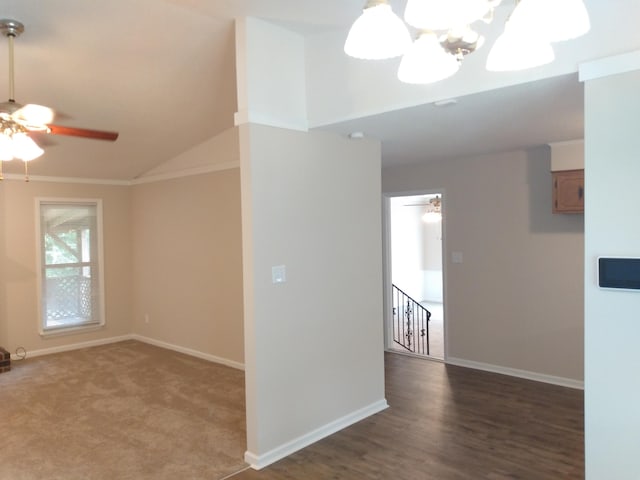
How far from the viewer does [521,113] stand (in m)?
3.16

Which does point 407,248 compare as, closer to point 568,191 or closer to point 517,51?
point 568,191

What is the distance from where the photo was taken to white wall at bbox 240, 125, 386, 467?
309 cm

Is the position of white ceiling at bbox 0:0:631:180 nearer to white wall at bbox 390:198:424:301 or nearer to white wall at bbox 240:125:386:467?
white wall at bbox 240:125:386:467

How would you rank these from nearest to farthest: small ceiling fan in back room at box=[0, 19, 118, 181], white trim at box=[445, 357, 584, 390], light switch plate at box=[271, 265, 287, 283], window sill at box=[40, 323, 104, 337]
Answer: small ceiling fan in back room at box=[0, 19, 118, 181] < light switch plate at box=[271, 265, 287, 283] < white trim at box=[445, 357, 584, 390] < window sill at box=[40, 323, 104, 337]

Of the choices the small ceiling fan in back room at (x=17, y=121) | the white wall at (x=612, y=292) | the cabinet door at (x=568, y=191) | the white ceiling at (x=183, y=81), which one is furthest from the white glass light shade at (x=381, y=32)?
the cabinet door at (x=568, y=191)

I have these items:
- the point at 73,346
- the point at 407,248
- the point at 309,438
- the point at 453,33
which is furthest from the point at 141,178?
the point at 407,248

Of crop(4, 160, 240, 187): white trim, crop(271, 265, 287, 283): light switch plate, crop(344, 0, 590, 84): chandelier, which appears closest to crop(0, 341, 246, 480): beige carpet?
crop(271, 265, 287, 283): light switch plate

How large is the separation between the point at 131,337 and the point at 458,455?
5.16 metres

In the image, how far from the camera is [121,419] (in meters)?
3.90

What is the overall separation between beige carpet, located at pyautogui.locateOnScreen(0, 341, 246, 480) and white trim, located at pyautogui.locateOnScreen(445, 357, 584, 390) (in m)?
2.39

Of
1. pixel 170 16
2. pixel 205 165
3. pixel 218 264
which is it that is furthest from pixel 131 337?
pixel 170 16

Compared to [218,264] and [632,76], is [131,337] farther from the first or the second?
[632,76]

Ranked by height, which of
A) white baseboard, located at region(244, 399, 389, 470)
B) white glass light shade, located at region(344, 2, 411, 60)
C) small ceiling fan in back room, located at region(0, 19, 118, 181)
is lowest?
white baseboard, located at region(244, 399, 389, 470)

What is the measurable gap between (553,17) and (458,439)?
119 inches
